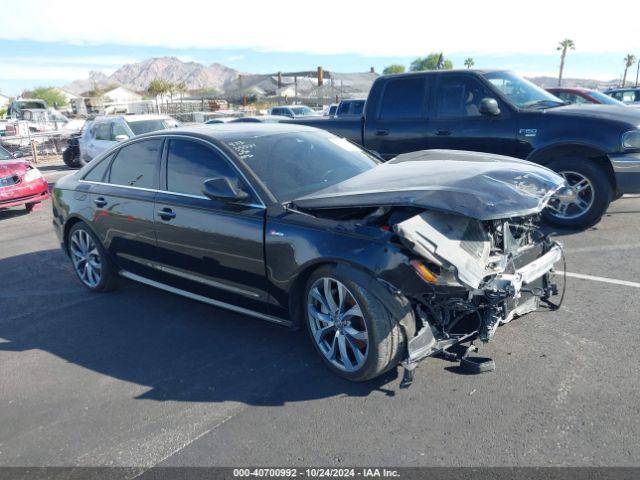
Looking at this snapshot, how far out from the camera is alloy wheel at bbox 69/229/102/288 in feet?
19.2

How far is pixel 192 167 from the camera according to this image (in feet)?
15.9

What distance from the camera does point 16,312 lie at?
5.52 m

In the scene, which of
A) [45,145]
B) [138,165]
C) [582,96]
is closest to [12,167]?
[138,165]

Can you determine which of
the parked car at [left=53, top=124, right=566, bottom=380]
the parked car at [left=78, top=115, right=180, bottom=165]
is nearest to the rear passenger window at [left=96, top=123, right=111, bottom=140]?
the parked car at [left=78, top=115, right=180, bottom=165]

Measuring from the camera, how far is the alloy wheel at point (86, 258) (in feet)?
19.2

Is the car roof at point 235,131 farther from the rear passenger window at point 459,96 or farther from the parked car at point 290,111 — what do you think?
the parked car at point 290,111

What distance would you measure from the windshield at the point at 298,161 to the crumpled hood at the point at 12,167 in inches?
284

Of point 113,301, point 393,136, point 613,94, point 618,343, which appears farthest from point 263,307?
point 613,94

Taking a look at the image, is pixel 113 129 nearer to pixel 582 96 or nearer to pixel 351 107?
pixel 351 107

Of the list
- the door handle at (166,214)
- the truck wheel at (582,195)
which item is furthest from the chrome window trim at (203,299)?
the truck wheel at (582,195)

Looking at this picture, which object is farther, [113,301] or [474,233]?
[113,301]

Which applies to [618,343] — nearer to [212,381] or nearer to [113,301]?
[212,381]

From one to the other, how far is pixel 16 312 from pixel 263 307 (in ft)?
9.29

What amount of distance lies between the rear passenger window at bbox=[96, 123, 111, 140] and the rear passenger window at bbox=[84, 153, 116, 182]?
8163 mm
